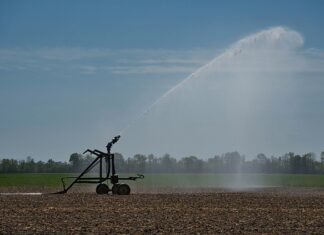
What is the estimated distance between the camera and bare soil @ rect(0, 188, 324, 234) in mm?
21109

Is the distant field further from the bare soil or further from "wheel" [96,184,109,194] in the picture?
the bare soil

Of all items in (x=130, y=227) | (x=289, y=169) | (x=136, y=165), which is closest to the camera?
(x=130, y=227)

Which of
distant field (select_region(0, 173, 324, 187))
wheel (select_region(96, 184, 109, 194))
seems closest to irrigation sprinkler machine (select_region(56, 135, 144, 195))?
wheel (select_region(96, 184, 109, 194))

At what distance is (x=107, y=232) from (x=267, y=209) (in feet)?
33.9

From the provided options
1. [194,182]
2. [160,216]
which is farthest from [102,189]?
[194,182]

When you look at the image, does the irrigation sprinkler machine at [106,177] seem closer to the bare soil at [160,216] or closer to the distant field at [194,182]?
the bare soil at [160,216]

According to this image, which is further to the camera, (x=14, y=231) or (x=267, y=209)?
(x=267, y=209)

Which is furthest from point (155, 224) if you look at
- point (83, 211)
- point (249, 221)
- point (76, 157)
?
point (76, 157)

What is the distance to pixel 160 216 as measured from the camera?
25219 millimetres

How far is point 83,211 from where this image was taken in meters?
27.4

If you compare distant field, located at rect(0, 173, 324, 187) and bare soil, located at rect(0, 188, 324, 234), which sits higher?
distant field, located at rect(0, 173, 324, 187)

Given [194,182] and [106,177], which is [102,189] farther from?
[194,182]

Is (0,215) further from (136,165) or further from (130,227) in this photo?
(136,165)

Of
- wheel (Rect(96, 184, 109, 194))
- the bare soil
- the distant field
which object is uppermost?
the distant field
